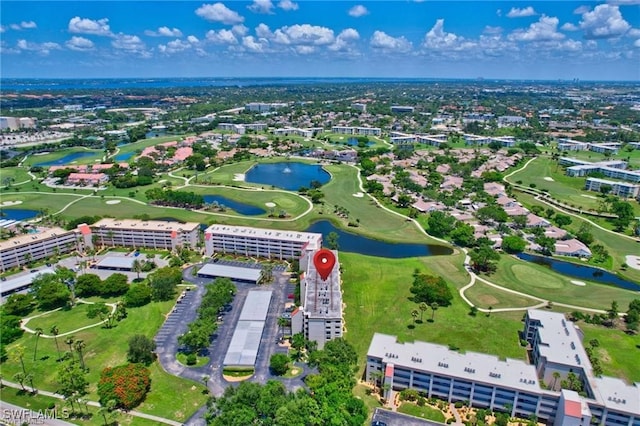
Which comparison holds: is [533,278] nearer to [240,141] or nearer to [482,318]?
[482,318]

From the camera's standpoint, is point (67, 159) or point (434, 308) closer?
point (434, 308)

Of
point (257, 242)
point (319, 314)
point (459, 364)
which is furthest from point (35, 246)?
point (459, 364)

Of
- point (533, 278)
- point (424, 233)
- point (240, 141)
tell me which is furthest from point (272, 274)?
point (240, 141)

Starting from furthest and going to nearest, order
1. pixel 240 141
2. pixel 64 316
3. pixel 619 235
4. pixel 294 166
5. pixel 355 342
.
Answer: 1. pixel 240 141
2. pixel 294 166
3. pixel 619 235
4. pixel 64 316
5. pixel 355 342

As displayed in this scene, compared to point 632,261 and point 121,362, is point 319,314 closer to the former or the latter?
point 121,362

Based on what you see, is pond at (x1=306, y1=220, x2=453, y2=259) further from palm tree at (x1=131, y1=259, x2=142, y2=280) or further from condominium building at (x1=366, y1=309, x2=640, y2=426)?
palm tree at (x1=131, y1=259, x2=142, y2=280)

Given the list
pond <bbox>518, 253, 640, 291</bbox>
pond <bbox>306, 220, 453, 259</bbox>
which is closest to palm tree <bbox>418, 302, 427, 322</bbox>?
pond <bbox>306, 220, 453, 259</bbox>
